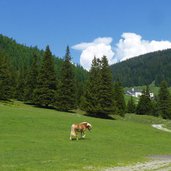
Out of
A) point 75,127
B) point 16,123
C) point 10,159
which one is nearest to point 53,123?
point 16,123

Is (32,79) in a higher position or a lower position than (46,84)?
higher

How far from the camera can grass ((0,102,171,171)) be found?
22.2 m

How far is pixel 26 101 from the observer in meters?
98.1

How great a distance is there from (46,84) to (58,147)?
5493cm

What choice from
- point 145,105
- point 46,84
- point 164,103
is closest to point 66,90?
point 46,84

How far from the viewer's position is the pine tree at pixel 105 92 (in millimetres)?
81312

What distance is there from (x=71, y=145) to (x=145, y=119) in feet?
202

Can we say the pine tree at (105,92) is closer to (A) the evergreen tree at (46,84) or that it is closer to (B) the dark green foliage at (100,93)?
(B) the dark green foliage at (100,93)

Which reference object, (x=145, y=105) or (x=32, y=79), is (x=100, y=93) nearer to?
(x=32, y=79)

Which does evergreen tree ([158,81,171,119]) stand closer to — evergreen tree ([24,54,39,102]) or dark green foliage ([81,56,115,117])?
dark green foliage ([81,56,115,117])

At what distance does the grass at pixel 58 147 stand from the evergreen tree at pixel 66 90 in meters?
26.8

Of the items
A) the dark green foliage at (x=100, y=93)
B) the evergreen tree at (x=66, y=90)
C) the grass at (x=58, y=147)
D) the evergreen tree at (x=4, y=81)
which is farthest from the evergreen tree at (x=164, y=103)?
the grass at (x=58, y=147)

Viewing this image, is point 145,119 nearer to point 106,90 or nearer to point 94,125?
point 106,90

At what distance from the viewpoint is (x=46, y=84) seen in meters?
86.0
